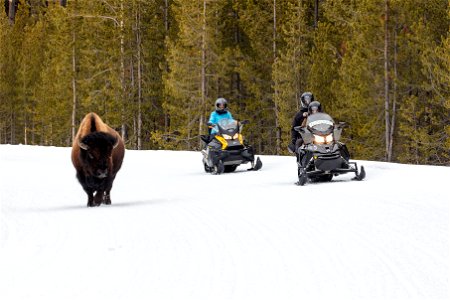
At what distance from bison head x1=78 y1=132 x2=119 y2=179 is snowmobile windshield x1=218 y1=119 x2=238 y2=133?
835 cm

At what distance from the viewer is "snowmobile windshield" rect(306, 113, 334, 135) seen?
15.9 meters

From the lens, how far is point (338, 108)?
39.0m

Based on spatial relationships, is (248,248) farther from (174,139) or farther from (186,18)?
(174,139)

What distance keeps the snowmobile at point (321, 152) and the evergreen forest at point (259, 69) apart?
640 inches

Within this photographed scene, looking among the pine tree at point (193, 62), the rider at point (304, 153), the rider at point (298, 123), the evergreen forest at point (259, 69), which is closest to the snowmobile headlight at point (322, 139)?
the rider at point (304, 153)

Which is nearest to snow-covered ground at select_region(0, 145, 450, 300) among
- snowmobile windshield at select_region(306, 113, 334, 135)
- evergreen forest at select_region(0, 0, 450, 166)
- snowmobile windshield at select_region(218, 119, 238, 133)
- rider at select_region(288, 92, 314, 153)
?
snowmobile windshield at select_region(306, 113, 334, 135)

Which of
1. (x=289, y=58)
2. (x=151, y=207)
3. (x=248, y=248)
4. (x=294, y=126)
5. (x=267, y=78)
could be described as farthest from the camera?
(x=267, y=78)

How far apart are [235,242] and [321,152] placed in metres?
7.77

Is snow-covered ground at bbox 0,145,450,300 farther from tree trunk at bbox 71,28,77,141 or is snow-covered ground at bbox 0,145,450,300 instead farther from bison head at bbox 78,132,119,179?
tree trunk at bbox 71,28,77,141

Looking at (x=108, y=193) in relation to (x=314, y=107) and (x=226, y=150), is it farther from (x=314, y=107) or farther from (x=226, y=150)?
(x=226, y=150)

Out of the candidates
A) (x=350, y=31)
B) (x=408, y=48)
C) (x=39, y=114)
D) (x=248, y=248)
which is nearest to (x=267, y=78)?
(x=350, y=31)

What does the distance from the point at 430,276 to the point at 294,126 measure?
10.6 meters

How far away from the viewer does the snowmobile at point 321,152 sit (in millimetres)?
15518

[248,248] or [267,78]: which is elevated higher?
[267,78]
